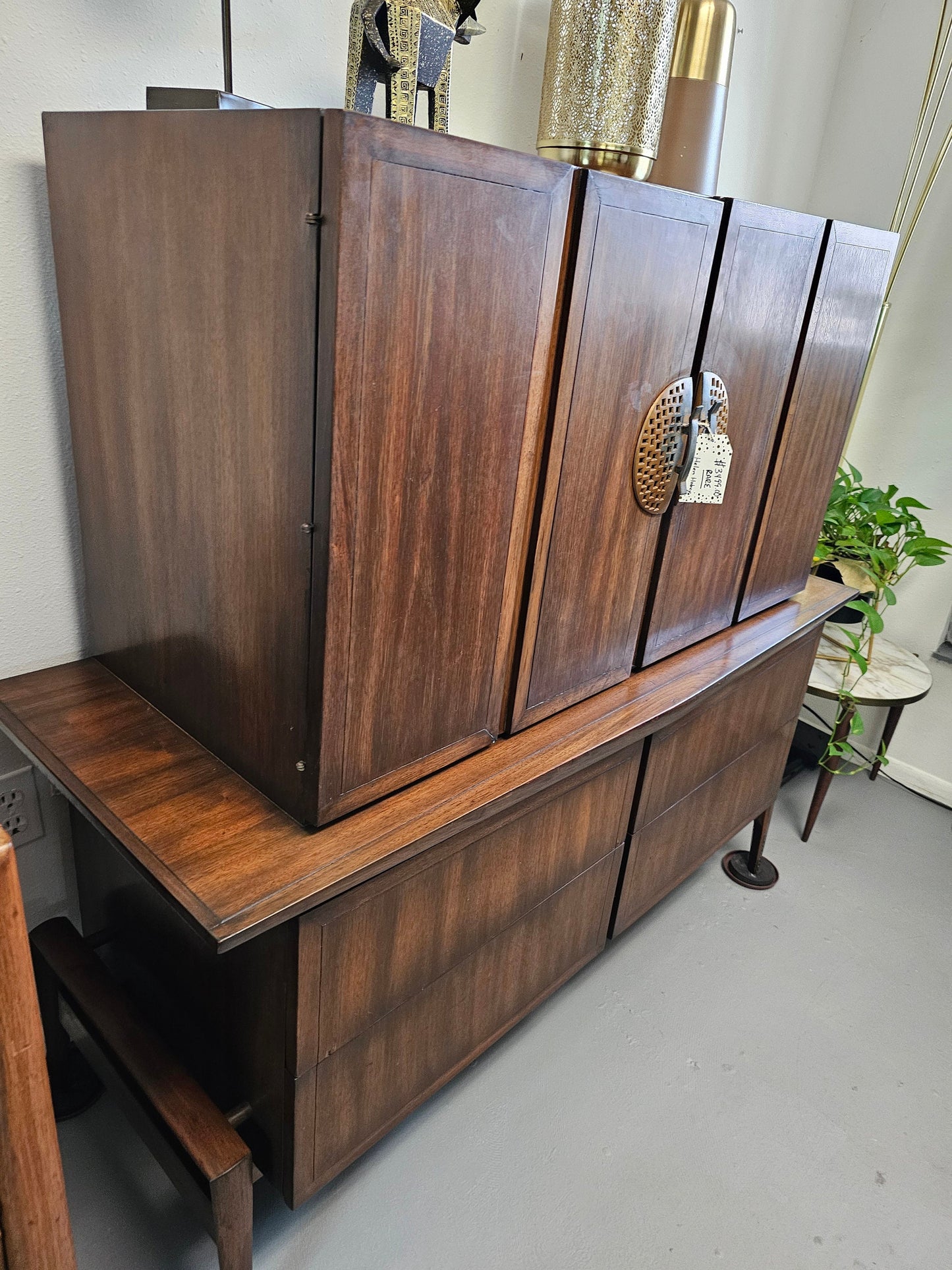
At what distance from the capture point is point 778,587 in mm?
1771

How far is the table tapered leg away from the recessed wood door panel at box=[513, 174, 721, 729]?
97 centimetres

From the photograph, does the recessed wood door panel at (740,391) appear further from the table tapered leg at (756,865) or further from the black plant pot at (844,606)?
the black plant pot at (844,606)

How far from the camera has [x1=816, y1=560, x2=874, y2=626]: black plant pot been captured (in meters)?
2.33

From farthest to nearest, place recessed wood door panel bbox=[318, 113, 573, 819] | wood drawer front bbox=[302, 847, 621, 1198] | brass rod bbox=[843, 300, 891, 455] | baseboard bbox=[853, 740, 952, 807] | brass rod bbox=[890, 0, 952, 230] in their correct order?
baseboard bbox=[853, 740, 952, 807]
brass rod bbox=[843, 300, 891, 455]
brass rod bbox=[890, 0, 952, 230]
wood drawer front bbox=[302, 847, 621, 1198]
recessed wood door panel bbox=[318, 113, 573, 819]

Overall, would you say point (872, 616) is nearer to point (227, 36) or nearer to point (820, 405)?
point (820, 405)

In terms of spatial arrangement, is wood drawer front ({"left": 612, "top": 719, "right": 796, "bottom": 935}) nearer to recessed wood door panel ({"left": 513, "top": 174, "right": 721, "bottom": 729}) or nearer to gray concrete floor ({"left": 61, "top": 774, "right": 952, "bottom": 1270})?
gray concrete floor ({"left": 61, "top": 774, "right": 952, "bottom": 1270})

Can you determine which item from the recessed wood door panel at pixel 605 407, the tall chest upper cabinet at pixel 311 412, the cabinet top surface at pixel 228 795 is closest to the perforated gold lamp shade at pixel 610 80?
the recessed wood door panel at pixel 605 407

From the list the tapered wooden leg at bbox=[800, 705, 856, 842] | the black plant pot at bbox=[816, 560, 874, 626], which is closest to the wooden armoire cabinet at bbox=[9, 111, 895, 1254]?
the tapered wooden leg at bbox=[800, 705, 856, 842]

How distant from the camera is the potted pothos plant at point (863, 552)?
217cm

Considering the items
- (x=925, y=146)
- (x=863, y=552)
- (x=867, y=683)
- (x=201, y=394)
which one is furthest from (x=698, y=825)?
(x=925, y=146)

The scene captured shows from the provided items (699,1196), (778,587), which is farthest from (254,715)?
(778,587)

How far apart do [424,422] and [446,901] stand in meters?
0.62

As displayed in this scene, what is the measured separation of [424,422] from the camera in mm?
863

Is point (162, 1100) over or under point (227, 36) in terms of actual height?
under
